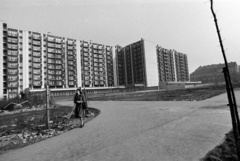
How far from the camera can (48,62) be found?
224 feet

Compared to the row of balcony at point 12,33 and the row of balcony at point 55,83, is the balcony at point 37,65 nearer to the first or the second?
the row of balcony at point 55,83

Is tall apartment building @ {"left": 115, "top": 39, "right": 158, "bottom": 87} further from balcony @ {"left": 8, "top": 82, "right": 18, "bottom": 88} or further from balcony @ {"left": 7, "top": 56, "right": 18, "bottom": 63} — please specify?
balcony @ {"left": 7, "top": 56, "right": 18, "bottom": 63}

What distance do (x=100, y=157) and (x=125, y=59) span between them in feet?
302

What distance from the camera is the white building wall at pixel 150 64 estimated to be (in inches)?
3221

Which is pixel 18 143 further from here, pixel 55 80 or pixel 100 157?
pixel 55 80

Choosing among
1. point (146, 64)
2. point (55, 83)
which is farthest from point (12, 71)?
point (146, 64)

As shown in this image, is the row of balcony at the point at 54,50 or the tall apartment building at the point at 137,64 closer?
the row of balcony at the point at 54,50

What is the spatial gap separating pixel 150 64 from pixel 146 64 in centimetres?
361

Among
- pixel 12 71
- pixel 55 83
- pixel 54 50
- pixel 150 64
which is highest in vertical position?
pixel 54 50

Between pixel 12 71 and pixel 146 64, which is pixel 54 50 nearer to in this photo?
pixel 12 71

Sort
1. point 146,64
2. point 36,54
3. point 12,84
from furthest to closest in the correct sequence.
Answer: point 146,64, point 36,54, point 12,84

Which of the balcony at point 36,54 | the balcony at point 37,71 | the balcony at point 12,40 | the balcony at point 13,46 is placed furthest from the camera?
the balcony at point 36,54

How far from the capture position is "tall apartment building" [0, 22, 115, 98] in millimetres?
57969

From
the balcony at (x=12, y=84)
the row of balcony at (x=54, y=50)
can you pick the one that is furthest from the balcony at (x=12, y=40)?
the balcony at (x=12, y=84)
